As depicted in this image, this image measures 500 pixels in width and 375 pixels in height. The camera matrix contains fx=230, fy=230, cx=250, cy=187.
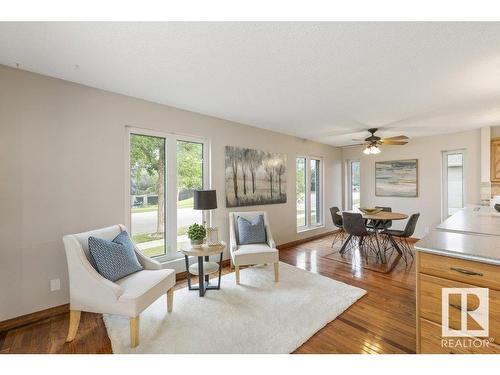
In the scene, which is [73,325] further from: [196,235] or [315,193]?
[315,193]

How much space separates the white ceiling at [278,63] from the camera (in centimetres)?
162

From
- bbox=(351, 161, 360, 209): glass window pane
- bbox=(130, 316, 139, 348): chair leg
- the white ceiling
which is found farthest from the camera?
bbox=(351, 161, 360, 209): glass window pane

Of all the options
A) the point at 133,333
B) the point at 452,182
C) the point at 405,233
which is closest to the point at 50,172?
the point at 133,333

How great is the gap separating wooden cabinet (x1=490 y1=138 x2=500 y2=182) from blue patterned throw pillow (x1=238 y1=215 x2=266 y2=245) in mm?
4335

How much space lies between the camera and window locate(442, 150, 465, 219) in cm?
483

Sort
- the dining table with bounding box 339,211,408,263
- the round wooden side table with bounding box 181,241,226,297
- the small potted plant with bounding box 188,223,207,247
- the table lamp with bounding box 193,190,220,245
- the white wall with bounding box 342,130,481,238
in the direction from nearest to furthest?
the round wooden side table with bounding box 181,241,226,297 < the small potted plant with bounding box 188,223,207,247 < the table lamp with bounding box 193,190,220,245 < the dining table with bounding box 339,211,408,263 < the white wall with bounding box 342,130,481,238

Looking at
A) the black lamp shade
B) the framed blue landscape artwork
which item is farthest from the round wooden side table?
the framed blue landscape artwork

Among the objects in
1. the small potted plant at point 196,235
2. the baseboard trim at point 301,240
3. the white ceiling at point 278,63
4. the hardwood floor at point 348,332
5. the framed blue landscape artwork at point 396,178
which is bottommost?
the hardwood floor at point 348,332

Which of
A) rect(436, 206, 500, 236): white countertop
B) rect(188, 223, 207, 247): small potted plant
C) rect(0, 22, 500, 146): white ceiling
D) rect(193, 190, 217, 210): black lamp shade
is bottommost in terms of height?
rect(188, 223, 207, 247): small potted plant

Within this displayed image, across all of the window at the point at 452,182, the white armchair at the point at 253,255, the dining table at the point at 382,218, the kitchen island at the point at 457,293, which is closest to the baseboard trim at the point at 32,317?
the white armchair at the point at 253,255

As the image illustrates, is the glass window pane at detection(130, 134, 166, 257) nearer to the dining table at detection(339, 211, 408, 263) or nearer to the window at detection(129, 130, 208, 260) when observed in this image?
the window at detection(129, 130, 208, 260)

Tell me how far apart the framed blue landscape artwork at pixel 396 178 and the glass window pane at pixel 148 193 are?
523 centimetres

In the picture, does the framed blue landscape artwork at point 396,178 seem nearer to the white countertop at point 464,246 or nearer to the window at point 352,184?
the window at point 352,184
